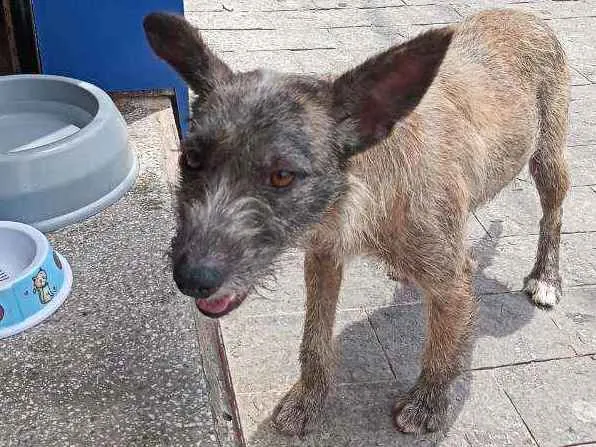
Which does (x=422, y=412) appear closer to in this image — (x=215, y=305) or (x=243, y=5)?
(x=215, y=305)

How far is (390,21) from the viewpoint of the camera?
27.2 ft

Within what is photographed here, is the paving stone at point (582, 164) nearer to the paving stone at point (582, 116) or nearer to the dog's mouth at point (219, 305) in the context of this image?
the paving stone at point (582, 116)

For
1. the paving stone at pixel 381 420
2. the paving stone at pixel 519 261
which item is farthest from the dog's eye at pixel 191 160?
the paving stone at pixel 519 261

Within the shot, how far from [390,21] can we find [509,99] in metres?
4.62

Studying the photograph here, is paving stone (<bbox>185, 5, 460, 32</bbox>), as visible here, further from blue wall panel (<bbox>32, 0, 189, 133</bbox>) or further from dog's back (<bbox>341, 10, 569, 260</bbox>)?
dog's back (<bbox>341, 10, 569, 260</bbox>)

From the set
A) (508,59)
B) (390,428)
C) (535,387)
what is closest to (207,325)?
(390,428)

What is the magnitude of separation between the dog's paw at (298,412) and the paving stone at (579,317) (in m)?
1.57

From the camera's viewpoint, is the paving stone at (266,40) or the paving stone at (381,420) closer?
the paving stone at (381,420)

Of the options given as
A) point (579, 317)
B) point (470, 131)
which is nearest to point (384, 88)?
point (470, 131)

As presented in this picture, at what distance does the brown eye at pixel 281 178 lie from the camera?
8.95 feet

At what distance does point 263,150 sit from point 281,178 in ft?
0.42

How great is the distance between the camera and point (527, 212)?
550cm

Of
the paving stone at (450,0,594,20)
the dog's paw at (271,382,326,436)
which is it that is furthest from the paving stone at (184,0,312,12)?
the dog's paw at (271,382,326,436)

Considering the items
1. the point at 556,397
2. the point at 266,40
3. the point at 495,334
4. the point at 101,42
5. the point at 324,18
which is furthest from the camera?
the point at 324,18
